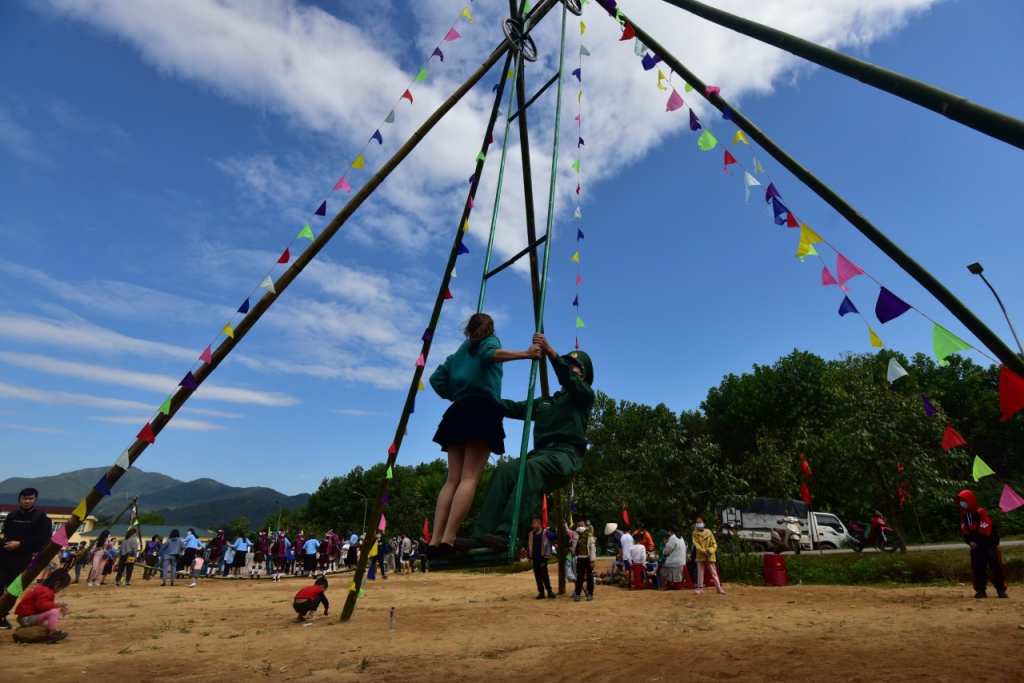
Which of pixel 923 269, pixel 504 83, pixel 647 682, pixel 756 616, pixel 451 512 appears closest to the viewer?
pixel 923 269

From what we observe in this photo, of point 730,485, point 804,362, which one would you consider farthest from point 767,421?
point 730,485

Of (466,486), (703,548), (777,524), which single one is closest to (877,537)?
(777,524)

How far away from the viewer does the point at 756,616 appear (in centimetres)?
958

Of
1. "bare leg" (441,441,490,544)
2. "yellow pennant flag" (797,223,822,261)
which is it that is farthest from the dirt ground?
"yellow pennant flag" (797,223,822,261)

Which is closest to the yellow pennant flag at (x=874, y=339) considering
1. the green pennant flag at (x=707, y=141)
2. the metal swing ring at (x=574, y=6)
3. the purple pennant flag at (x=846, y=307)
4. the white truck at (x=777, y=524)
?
the purple pennant flag at (x=846, y=307)

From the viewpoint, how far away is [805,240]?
15.6 feet

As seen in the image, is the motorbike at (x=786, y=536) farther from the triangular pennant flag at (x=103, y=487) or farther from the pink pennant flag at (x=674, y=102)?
the triangular pennant flag at (x=103, y=487)

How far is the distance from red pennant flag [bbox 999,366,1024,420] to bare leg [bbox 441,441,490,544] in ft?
11.3

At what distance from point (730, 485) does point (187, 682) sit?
17.2 metres

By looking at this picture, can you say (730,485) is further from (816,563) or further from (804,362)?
(804,362)

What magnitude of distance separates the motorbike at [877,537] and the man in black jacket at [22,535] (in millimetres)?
23797

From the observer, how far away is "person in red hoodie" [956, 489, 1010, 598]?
30.9 ft

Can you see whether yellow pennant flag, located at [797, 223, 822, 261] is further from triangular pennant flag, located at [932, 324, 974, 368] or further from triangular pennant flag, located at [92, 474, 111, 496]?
triangular pennant flag, located at [92, 474, 111, 496]

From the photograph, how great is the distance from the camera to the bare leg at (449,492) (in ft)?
14.8
